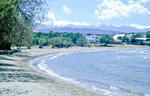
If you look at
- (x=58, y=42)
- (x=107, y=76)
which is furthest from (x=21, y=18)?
(x=58, y=42)

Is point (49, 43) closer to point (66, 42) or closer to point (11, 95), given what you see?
point (66, 42)

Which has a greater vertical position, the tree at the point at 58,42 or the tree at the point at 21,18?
the tree at the point at 21,18

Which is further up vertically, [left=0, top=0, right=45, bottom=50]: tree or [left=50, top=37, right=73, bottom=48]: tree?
[left=0, top=0, right=45, bottom=50]: tree

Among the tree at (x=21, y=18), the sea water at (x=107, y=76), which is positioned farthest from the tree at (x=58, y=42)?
the tree at (x=21, y=18)

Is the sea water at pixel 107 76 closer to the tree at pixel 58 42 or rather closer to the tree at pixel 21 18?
the tree at pixel 21 18

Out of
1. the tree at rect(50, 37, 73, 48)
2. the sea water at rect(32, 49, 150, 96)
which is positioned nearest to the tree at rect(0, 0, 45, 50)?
the sea water at rect(32, 49, 150, 96)

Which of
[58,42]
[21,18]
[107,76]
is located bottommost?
[107,76]

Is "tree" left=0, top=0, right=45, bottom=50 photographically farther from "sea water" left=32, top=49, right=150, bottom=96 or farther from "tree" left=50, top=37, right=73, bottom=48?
"tree" left=50, top=37, right=73, bottom=48

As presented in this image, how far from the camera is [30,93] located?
14492mm

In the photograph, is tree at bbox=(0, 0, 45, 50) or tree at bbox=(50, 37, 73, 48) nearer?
tree at bbox=(0, 0, 45, 50)

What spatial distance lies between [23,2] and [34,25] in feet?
14.2

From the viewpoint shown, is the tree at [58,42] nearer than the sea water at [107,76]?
No

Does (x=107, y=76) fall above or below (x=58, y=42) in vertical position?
below

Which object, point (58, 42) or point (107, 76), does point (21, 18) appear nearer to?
point (107, 76)
